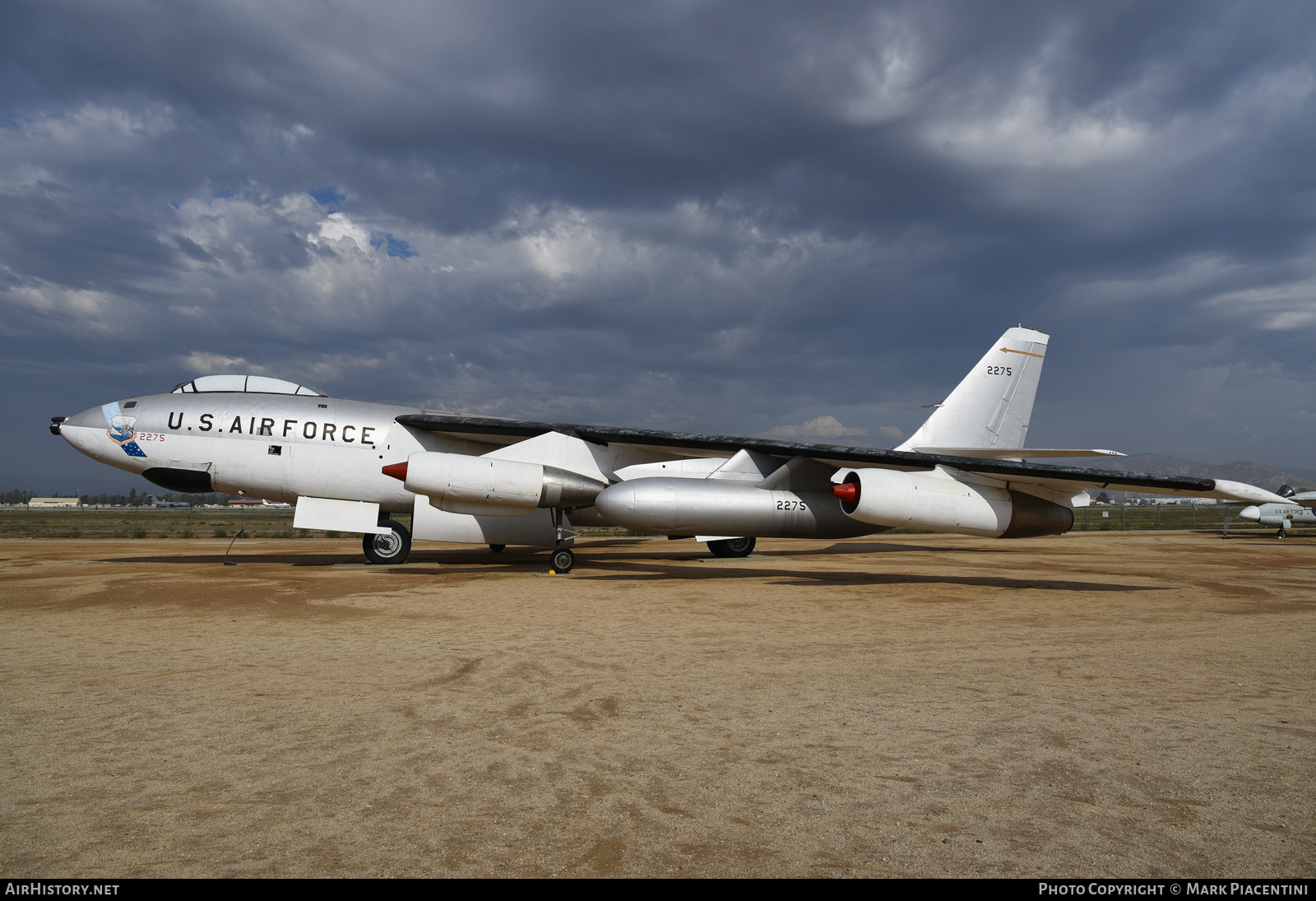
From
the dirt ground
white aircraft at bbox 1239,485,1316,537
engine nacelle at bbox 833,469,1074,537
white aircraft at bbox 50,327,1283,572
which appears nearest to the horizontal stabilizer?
white aircraft at bbox 50,327,1283,572

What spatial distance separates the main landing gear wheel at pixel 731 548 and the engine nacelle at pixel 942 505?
6.55 metres

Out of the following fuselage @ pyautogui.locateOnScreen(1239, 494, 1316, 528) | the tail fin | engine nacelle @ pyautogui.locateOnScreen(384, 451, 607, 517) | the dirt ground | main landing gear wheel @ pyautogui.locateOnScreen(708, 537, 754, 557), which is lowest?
the dirt ground

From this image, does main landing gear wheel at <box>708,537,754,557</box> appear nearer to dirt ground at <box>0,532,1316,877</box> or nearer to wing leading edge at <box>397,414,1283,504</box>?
wing leading edge at <box>397,414,1283,504</box>

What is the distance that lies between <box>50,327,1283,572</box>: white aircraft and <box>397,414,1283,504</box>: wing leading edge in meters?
0.04

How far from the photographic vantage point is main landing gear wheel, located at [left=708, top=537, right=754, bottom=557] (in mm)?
18797

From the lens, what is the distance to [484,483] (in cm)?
1262

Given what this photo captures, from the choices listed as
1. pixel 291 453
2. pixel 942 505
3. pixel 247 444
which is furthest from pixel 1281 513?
pixel 247 444

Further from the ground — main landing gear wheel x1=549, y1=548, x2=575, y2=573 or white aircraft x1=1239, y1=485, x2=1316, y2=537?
white aircraft x1=1239, y1=485, x2=1316, y2=537

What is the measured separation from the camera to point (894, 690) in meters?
5.14

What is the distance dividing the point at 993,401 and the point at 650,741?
17.4 meters

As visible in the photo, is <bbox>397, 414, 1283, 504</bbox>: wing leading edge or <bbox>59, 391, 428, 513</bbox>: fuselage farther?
<bbox>59, 391, 428, 513</bbox>: fuselage

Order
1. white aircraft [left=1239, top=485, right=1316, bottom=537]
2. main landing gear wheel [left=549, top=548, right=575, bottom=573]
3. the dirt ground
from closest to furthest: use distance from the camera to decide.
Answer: the dirt ground
main landing gear wheel [left=549, top=548, right=575, bottom=573]
white aircraft [left=1239, top=485, right=1316, bottom=537]

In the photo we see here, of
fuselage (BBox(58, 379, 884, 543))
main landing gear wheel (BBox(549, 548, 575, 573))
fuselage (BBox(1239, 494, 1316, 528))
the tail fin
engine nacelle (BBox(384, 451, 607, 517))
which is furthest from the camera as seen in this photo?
fuselage (BBox(1239, 494, 1316, 528))
